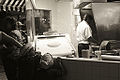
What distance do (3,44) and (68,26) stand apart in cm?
533

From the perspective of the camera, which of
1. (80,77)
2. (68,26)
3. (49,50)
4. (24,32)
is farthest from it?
(68,26)

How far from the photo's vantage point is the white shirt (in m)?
5.52

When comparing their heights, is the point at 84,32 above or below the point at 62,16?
below

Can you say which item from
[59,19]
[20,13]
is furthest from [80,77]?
[59,19]

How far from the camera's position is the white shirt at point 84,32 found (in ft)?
18.1

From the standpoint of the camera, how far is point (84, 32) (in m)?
5.67

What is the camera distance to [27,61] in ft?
8.28

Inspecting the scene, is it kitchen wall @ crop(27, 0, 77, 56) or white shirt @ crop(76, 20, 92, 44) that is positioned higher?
kitchen wall @ crop(27, 0, 77, 56)

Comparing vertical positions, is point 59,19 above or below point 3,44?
above

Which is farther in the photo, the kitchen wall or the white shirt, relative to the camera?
the kitchen wall

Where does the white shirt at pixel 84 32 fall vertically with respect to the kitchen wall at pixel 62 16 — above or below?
below

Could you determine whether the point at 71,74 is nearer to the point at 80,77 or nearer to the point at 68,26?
the point at 80,77

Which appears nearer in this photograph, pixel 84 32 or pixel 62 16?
pixel 84 32

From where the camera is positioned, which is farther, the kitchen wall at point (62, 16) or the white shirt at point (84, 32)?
the kitchen wall at point (62, 16)
